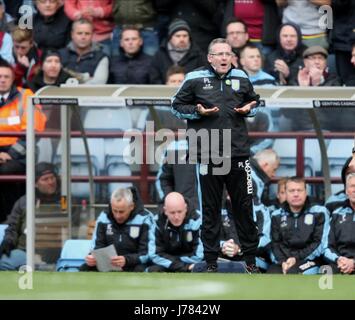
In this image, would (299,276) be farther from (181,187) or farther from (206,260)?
(181,187)

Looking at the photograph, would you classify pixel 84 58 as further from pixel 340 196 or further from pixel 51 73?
pixel 340 196

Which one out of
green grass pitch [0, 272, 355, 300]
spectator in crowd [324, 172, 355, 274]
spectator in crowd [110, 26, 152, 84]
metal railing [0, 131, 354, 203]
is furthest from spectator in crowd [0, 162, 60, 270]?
spectator in crowd [324, 172, 355, 274]

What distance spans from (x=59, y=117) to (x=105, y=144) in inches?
30.5

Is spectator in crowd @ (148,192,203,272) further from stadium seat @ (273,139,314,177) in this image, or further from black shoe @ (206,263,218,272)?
stadium seat @ (273,139,314,177)

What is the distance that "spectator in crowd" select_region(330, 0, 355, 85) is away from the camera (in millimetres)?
15805

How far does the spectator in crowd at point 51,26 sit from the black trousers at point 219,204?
5.55 m

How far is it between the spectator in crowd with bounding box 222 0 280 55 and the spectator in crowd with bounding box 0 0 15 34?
2.82 meters

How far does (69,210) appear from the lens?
1505 centimetres

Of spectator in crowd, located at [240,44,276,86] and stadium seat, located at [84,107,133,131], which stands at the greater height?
spectator in crowd, located at [240,44,276,86]

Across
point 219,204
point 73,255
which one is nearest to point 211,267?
point 219,204

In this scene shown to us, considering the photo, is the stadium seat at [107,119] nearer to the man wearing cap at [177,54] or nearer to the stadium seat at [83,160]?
the stadium seat at [83,160]
